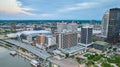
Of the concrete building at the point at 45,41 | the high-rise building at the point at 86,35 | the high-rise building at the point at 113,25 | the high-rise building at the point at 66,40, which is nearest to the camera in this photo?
the high-rise building at the point at 66,40

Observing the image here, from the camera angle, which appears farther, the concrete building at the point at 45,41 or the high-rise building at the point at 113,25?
the high-rise building at the point at 113,25

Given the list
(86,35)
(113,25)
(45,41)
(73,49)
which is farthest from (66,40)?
(113,25)

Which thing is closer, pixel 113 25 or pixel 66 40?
pixel 66 40

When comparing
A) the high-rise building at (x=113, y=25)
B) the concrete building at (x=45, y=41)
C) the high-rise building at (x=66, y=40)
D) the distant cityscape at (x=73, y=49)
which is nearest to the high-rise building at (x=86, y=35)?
the distant cityscape at (x=73, y=49)

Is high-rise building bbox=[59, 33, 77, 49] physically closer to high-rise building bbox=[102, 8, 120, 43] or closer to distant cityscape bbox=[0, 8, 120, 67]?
distant cityscape bbox=[0, 8, 120, 67]

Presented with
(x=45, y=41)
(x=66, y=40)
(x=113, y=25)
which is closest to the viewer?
(x=66, y=40)

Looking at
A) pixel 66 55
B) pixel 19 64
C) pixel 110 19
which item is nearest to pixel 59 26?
pixel 110 19

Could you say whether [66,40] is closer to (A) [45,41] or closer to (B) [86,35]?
(B) [86,35]

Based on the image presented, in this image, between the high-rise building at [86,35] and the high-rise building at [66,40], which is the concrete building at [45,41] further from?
the high-rise building at [86,35]

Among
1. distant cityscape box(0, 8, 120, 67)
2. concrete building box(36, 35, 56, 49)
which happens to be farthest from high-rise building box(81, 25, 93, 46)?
concrete building box(36, 35, 56, 49)

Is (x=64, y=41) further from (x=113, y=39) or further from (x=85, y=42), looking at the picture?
(x=113, y=39)

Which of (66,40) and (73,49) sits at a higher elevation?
(66,40)
